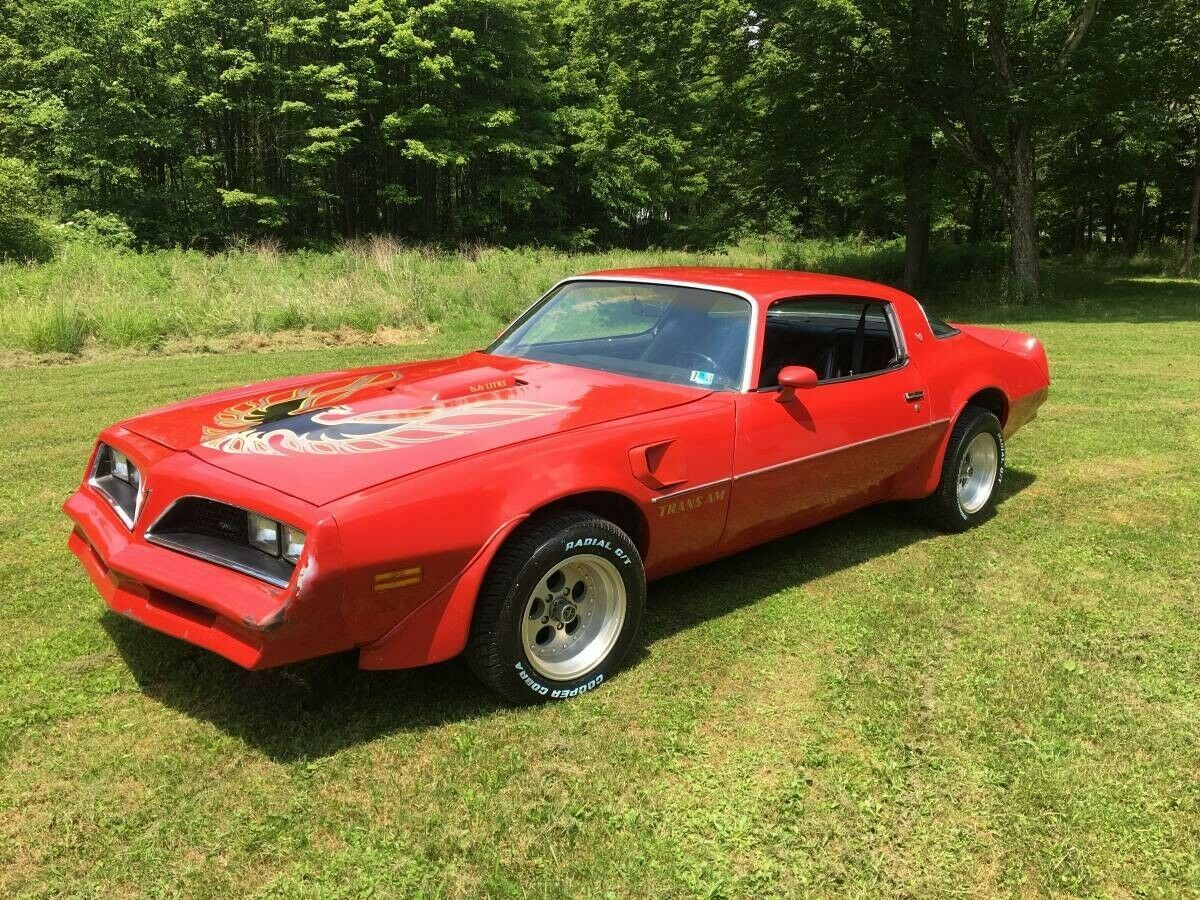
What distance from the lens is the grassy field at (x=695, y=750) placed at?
2240 millimetres

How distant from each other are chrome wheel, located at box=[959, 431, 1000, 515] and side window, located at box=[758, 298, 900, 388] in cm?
88

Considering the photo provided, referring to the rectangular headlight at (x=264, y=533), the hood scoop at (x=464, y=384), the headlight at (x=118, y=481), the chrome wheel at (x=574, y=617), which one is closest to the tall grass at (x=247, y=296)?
the headlight at (x=118, y=481)

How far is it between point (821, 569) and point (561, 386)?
5.52 ft

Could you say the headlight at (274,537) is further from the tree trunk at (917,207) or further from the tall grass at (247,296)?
the tree trunk at (917,207)

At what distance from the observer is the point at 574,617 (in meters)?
3.06

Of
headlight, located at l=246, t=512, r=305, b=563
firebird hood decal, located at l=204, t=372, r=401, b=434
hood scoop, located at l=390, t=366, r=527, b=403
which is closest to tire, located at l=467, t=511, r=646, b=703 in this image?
headlight, located at l=246, t=512, r=305, b=563

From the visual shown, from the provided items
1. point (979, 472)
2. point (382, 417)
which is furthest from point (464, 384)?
point (979, 472)

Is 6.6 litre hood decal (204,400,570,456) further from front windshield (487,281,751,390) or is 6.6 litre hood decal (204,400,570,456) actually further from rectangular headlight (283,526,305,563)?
front windshield (487,281,751,390)

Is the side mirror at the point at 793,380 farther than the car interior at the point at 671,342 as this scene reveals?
No

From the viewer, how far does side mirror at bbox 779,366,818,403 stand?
11.7ft

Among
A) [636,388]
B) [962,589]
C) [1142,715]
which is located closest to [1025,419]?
[962,589]

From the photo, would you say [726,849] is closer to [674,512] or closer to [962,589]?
Result: [674,512]

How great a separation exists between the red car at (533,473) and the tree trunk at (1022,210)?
1663 centimetres

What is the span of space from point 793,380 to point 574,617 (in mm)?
1363
